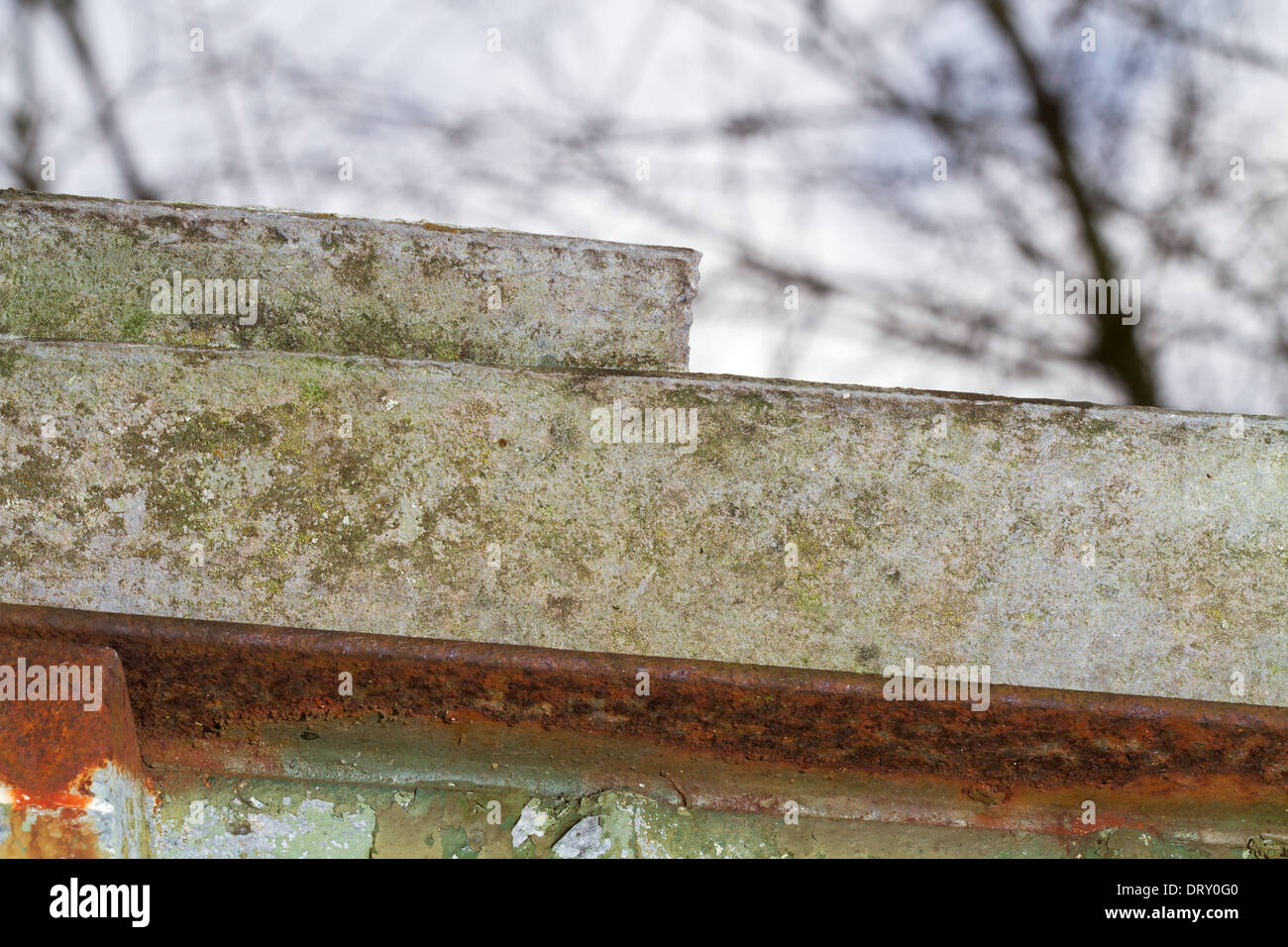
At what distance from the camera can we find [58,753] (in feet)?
3.74

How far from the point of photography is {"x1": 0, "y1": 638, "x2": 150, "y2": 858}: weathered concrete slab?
1.12 m

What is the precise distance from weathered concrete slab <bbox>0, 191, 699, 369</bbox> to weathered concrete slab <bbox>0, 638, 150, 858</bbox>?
0.51 metres

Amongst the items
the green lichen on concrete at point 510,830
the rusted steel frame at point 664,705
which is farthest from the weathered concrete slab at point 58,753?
the green lichen on concrete at point 510,830

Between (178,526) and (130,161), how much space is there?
542cm

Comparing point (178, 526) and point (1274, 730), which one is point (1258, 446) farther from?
point (178, 526)

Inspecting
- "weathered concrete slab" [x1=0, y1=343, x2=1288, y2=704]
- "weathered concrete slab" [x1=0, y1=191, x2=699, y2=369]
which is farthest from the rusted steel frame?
"weathered concrete slab" [x1=0, y1=191, x2=699, y2=369]

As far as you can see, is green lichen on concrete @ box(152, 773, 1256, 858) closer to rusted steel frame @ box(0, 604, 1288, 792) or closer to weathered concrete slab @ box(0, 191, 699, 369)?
rusted steel frame @ box(0, 604, 1288, 792)

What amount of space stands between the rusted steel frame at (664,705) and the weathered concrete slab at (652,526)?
0.08ft

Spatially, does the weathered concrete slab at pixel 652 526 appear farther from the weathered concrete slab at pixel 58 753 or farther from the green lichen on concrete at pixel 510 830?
the green lichen on concrete at pixel 510 830

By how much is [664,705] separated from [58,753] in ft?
2.55

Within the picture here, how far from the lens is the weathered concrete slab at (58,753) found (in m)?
1.12

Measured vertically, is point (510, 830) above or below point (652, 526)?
below

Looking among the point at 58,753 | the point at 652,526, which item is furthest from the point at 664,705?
the point at 58,753

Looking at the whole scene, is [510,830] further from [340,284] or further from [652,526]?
[340,284]
